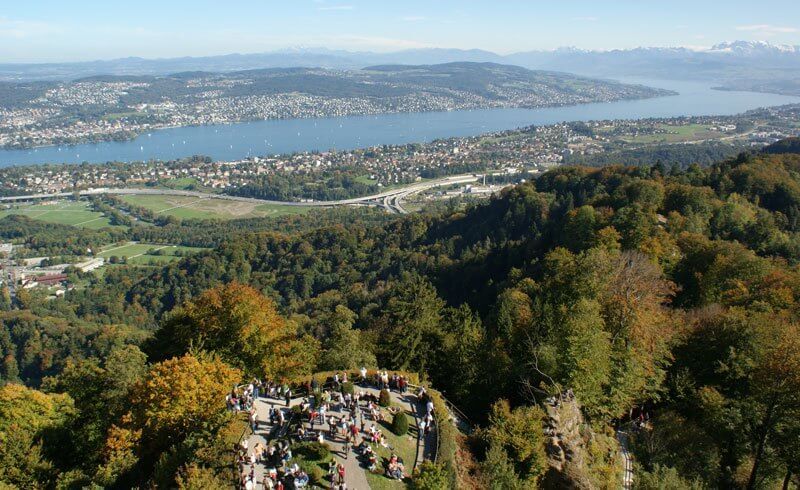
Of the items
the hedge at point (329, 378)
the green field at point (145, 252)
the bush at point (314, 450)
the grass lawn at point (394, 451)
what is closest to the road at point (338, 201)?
the green field at point (145, 252)

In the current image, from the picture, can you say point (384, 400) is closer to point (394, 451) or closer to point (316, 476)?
point (394, 451)

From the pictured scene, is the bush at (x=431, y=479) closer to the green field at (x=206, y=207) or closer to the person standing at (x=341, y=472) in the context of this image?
the person standing at (x=341, y=472)

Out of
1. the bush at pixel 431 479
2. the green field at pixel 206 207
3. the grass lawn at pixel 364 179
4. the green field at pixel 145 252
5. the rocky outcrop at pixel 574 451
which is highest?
the bush at pixel 431 479

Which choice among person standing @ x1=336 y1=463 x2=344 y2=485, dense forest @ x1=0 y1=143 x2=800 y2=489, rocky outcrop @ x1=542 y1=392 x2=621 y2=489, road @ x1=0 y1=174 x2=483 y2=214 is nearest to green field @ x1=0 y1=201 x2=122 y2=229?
road @ x1=0 y1=174 x2=483 y2=214

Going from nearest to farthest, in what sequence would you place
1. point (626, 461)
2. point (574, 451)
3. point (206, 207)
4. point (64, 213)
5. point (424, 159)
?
point (574, 451) → point (626, 461) → point (64, 213) → point (206, 207) → point (424, 159)

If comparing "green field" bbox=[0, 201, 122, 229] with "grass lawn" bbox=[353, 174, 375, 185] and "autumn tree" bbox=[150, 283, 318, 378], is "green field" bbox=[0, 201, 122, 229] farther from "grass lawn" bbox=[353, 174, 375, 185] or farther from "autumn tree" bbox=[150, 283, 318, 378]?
"autumn tree" bbox=[150, 283, 318, 378]

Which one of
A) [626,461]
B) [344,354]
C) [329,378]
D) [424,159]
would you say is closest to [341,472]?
[329,378]
